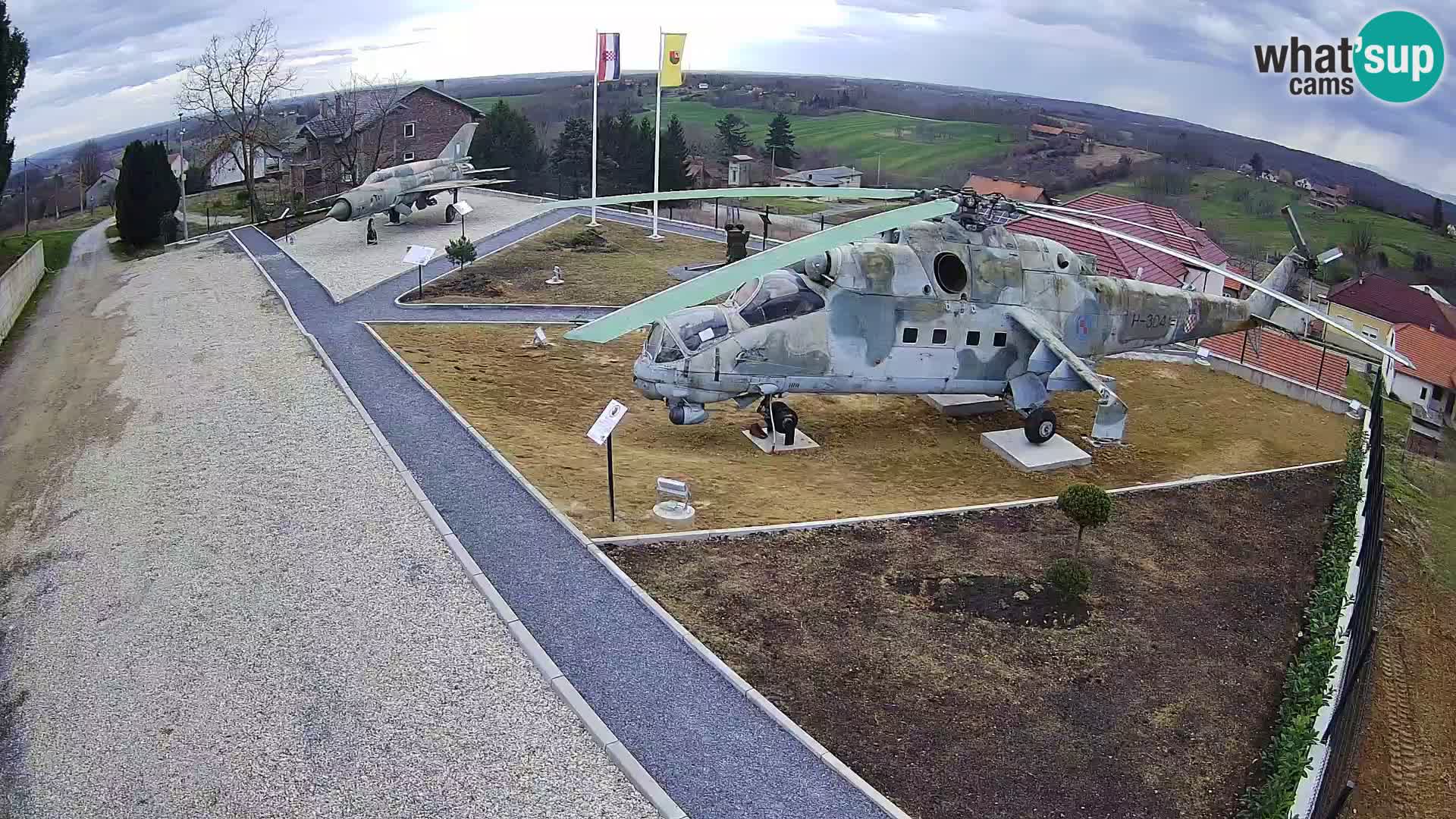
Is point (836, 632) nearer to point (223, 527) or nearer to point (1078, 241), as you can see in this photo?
point (223, 527)

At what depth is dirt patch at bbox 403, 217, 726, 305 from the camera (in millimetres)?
30266

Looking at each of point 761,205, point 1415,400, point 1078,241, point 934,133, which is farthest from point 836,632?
point 934,133

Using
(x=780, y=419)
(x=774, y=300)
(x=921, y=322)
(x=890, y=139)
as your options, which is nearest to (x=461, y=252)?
(x=780, y=419)

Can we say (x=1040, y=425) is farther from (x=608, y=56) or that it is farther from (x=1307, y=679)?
(x=608, y=56)

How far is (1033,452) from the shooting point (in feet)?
63.3

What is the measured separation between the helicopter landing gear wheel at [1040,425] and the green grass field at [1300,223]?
50.3 metres

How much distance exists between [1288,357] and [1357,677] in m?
22.1

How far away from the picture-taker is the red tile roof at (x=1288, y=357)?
2786 centimetres

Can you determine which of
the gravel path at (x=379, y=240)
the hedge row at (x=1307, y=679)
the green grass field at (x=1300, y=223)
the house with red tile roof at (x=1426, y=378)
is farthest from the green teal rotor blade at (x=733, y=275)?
the green grass field at (x=1300, y=223)

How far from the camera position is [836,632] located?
1225 cm

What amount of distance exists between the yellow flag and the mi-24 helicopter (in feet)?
61.6

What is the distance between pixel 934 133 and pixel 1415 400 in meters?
64.6

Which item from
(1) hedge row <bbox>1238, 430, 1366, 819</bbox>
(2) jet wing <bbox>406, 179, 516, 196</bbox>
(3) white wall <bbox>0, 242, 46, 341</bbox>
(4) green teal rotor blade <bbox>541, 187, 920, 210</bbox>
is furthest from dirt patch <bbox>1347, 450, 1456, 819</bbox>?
(3) white wall <bbox>0, 242, 46, 341</bbox>

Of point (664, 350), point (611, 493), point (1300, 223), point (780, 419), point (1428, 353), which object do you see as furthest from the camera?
point (1300, 223)
